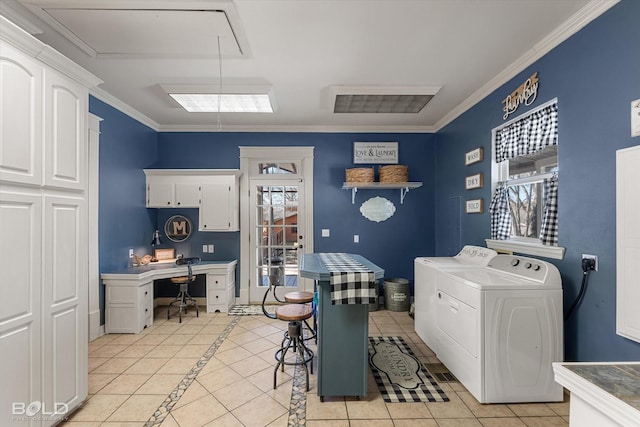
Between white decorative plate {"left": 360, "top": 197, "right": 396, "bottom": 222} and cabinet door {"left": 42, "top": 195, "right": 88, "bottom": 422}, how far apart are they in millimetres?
3348

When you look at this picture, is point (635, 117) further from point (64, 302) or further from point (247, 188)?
point (247, 188)

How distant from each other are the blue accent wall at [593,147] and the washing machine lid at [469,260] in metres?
0.64

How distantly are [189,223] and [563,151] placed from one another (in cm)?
438

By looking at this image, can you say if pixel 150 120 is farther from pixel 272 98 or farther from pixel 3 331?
pixel 3 331

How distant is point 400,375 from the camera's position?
2.39m

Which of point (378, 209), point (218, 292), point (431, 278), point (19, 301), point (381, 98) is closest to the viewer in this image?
point (19, 301)

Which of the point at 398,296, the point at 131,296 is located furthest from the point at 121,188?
the point at 398,296

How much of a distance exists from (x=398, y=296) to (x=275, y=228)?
2078mm

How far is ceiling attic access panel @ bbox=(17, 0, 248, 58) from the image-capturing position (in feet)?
5.98

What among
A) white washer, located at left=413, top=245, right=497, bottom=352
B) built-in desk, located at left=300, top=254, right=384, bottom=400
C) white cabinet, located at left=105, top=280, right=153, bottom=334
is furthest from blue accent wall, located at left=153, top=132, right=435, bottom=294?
built-in desk, located at left=300, top=254, right=384, bottom=400

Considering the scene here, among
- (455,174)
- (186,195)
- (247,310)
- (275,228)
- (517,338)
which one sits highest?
(455,174)

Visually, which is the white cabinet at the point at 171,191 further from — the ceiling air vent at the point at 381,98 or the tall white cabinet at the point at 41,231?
the ceiling air vent at the point at 381,98

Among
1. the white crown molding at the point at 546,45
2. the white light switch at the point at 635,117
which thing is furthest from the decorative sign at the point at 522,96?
the white light switch at the point at 635,117

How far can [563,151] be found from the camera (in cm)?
208
